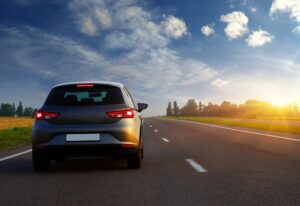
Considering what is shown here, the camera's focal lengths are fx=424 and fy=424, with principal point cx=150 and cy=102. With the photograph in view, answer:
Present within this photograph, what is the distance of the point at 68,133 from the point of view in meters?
7.34

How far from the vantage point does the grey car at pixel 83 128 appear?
24.0 ft

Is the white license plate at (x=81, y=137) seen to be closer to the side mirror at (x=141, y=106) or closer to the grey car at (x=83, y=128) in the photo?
the grey car at (x=83, y=128)

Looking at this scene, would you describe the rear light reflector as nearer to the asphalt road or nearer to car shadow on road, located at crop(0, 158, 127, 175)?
the asphalt road

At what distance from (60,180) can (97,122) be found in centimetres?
118

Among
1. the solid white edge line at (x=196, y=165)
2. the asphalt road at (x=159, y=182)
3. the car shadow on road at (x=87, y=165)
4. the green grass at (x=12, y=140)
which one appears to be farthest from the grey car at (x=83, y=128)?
the green grass at (x=12, y=140)

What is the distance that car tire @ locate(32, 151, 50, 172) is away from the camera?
755 cm

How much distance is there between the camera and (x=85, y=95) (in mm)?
7828

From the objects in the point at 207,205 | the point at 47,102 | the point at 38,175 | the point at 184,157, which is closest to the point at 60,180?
the point at 38,175

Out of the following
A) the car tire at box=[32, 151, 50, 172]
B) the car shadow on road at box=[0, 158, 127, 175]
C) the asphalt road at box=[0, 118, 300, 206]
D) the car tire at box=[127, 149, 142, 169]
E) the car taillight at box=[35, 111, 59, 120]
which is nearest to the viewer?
the asphalt road at box=[0, 118, 300, 206]

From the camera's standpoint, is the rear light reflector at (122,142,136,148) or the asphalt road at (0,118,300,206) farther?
the rear light reflector at (122,142,136,148)

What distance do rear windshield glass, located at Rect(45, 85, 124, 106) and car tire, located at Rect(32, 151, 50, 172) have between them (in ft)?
3.18

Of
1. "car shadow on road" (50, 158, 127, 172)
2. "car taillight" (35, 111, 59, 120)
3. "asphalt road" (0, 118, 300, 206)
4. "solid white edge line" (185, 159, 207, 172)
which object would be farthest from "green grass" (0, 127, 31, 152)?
"solid white edge line" (185, 159, 207, 172)

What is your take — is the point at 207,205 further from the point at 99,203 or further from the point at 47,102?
the point at 47,102

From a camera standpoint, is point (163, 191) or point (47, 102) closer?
point (163, 191)
